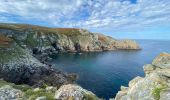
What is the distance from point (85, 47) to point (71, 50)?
1645 centimetres

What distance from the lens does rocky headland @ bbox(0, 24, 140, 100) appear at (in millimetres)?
25264

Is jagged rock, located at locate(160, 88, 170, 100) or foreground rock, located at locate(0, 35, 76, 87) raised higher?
jagged rock, located at locate(160, 88, 170, 100)

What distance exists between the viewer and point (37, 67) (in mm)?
73812

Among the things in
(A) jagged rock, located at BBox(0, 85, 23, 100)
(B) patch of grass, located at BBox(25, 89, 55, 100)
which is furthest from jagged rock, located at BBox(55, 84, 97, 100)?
(A) jagged rock, located at BBox(0, 85, 23, 100)

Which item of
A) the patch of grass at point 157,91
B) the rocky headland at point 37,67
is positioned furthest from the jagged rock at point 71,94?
the patch of grass at point 157,91

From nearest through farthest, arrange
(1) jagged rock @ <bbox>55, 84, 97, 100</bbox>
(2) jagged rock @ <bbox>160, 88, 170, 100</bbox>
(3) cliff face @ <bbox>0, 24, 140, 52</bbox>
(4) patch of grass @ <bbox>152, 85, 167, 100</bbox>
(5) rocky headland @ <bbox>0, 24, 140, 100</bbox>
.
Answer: (2) jagged rock @ <bbox>160, 88, 170, 100</bbox>
(4) patch of grass @ <bbox>152, 85, 167, 100</bbox>
(1) jagged rock @ <bbox>55, 84, 97, 100</bbox>
(5) rocky headland @ <bbox>0, 24, 140, 100</bbox>
(3) cliff face @ <bbox>0, 24, 140, 52</bbox>

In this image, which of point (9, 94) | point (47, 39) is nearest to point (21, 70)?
point (9, 94)

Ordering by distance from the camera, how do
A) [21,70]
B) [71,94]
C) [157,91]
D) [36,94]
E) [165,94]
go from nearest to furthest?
[165,94] → [157,91] → [71,94] → [36,94] → [21,70]

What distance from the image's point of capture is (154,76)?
2394 cm

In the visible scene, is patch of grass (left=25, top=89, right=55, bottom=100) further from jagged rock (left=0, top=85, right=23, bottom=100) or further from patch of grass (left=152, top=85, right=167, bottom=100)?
patch of grass (left=152, top=85, right=167, bottom=100)

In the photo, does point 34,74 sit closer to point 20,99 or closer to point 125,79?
point 125,79

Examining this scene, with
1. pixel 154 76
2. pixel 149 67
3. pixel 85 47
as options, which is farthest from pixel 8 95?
pixel 85 47

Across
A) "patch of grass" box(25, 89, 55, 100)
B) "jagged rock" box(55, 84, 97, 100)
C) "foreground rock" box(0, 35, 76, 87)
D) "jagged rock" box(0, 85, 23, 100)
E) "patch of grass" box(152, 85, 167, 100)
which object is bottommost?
"foreground rock" box(0, 35, 76, 87)

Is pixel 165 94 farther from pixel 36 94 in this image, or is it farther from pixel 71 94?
→ pixel 36 94
